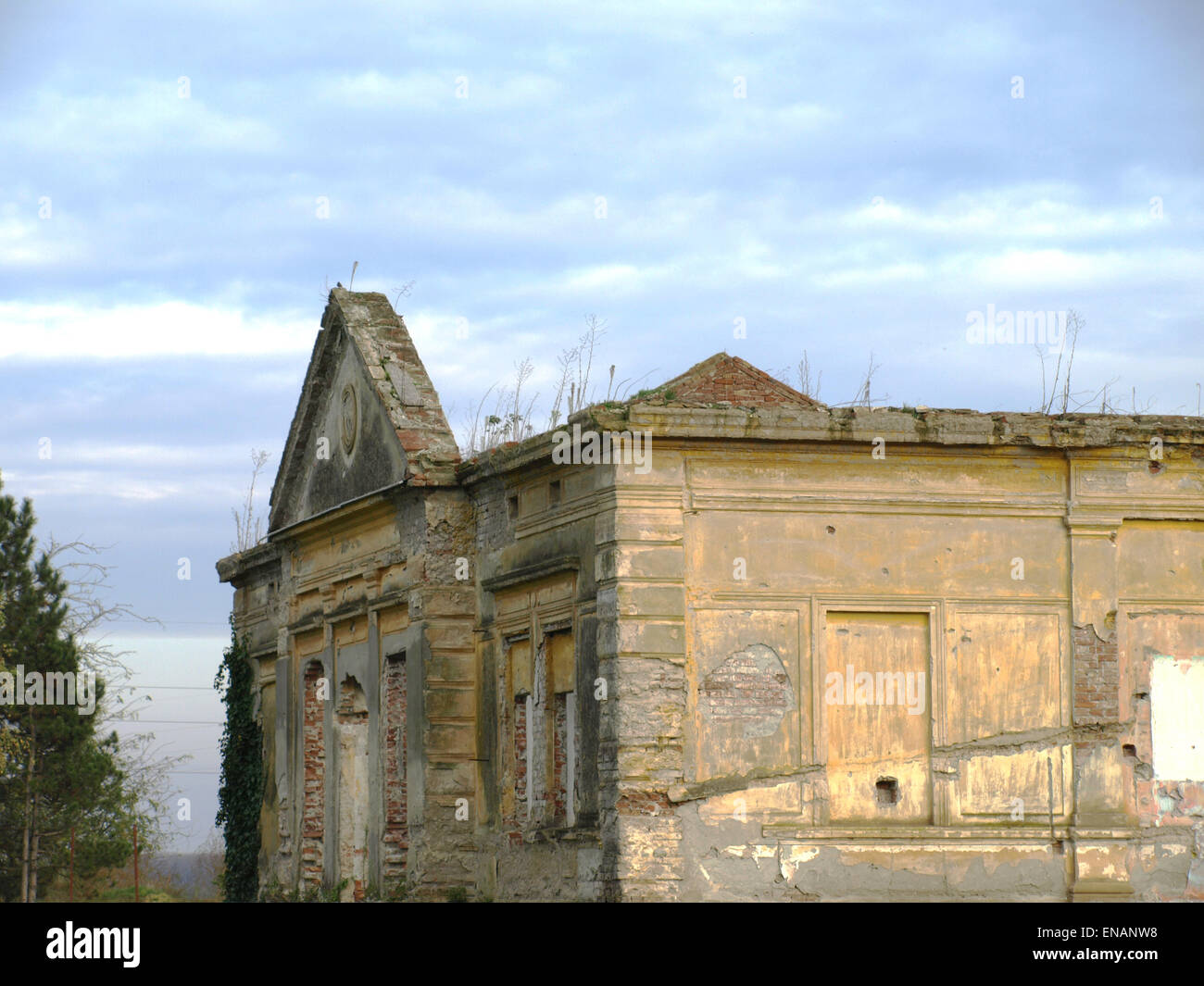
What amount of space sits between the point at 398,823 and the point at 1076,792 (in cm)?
660

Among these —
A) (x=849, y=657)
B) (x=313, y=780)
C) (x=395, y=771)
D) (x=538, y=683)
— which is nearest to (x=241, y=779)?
(x=313, y=780)

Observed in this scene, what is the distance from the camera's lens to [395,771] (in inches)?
685

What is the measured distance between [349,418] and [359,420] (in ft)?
1.10

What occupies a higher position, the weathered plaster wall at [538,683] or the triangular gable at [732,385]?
the triangular gable at [732,385]

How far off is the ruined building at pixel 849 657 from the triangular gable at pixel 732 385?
2.29 metres

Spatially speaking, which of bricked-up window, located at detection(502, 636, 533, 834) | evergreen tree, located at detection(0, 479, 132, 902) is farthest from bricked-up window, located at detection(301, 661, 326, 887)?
evergreen tree, located at detection(0, 479, 132, 902)

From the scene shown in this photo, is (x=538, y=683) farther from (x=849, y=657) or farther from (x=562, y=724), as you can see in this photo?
(x=849, y=657)

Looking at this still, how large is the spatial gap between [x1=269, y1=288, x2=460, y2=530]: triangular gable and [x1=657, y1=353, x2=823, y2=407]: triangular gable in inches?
95.8

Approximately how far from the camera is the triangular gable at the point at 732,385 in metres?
17.1

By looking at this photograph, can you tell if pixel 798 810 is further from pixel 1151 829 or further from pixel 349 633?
pixel 349 633

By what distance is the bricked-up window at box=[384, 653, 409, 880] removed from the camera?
17031mm

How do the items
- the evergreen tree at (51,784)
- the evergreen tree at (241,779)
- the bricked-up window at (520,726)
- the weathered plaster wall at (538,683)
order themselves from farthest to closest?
the evergreen tree at (51,784), the evergreen tree at (241,779), the bricked-up window at (520,726), the weathered plaster wall at (538,683)

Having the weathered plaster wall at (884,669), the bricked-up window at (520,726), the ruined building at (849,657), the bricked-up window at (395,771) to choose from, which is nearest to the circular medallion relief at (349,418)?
the bricked-up window at (395,771)

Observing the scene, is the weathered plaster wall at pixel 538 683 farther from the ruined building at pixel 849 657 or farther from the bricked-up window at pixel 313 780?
the bricked-up window at pixel 313 780
